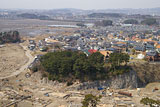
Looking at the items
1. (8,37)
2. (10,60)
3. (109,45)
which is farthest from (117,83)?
(8,37)

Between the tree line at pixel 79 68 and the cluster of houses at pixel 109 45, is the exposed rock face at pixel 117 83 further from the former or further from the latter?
the cluster of houses at pixel 109 45

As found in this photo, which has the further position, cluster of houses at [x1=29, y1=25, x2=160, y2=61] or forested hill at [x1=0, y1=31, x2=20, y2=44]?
forested hill at [x1=0, y1=31, x2=20, y2=44]

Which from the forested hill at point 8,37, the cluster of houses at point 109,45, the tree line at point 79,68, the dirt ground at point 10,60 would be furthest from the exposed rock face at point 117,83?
the forested hill at point 8,37

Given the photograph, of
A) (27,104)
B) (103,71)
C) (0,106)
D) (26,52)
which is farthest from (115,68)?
(26,52)

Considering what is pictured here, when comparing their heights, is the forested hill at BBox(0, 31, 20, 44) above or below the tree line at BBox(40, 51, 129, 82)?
above

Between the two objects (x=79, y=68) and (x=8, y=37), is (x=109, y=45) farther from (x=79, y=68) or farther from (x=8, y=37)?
(x=8, y=37)

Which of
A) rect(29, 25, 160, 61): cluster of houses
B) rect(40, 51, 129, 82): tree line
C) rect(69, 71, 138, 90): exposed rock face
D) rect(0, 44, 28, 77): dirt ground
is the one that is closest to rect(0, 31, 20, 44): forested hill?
rect(29, 25, 160, 61): cluster of houses

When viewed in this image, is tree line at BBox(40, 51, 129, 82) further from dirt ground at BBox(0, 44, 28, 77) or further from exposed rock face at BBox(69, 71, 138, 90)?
dirt ground at BBox(0, 44, 28, 77)
